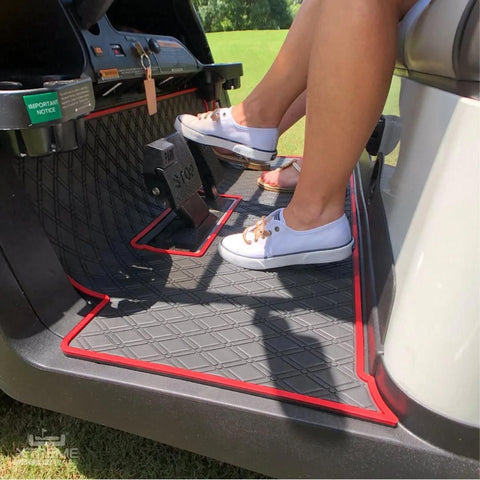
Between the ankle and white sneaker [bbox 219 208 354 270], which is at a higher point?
the ankle

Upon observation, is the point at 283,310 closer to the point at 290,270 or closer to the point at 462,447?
the point at 290,270

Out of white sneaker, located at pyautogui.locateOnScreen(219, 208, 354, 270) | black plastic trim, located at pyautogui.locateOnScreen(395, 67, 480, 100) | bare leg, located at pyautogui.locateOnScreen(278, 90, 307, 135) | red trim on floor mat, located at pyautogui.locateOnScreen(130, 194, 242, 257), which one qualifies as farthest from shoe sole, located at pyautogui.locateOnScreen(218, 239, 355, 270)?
bare leg, located at pyautogui.locateOnScreen(278, 90, 307, 135)

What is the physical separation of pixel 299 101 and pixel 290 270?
32.5 inches

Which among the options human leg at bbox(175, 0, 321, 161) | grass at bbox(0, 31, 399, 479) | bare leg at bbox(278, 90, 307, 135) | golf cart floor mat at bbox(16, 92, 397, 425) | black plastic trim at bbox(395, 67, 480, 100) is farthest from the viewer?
bare leg at bbox(278, 90, 307, 135)

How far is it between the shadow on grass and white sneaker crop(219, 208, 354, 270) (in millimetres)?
493

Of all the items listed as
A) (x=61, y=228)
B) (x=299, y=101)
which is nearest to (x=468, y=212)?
(x=61, y=228)

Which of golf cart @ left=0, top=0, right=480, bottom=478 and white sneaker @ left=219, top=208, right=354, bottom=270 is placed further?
white sneaker @ left=219, top=208, right=354, bottom=270

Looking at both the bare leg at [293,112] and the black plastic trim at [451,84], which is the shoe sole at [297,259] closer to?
the black plastic trim at [451,84]

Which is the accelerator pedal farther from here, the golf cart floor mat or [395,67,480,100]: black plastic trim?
[395,67,480,100]: black plastic trim

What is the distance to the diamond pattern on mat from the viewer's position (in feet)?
2.56

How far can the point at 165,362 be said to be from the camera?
0.78 metres

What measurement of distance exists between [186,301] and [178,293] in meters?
0.04

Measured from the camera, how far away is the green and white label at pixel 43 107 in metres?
0.66

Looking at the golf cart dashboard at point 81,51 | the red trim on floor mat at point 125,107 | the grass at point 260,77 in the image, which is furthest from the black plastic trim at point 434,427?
the red trim on floor mat at point 125,107
